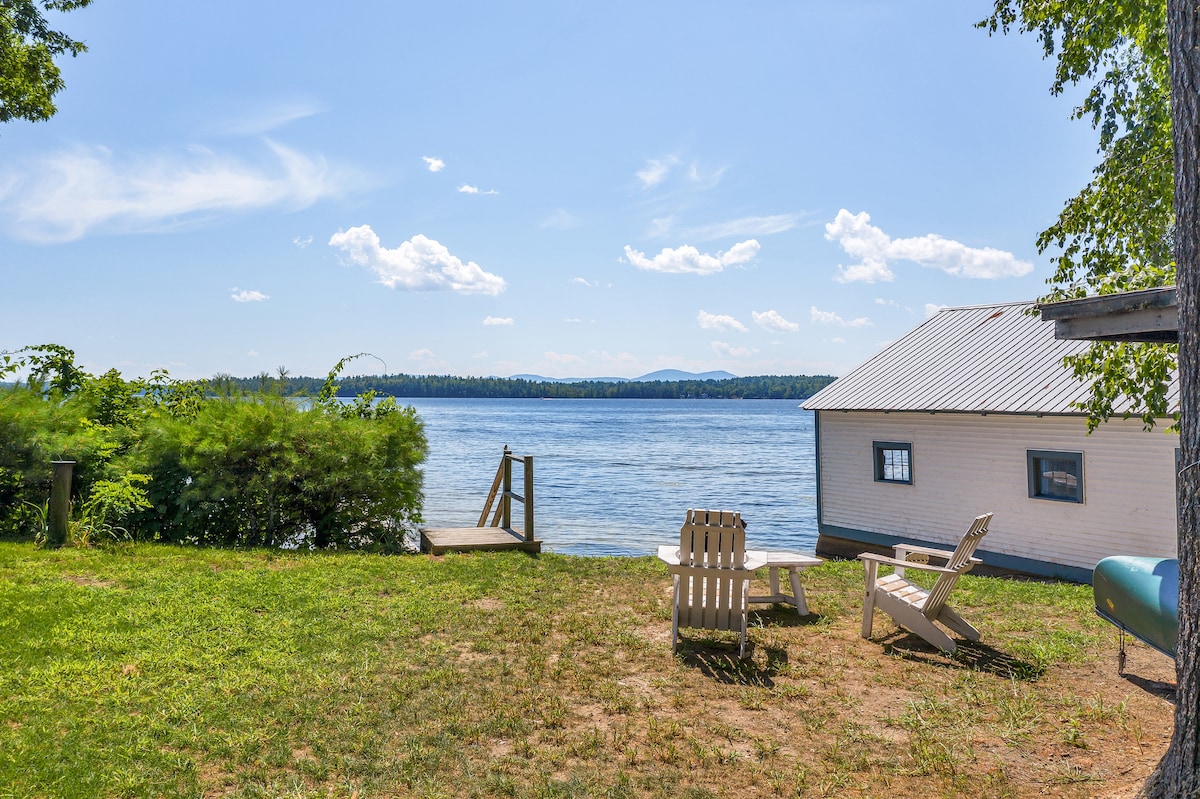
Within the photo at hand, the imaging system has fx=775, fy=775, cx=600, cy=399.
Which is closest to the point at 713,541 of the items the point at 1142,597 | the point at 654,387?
the point at 1142,597

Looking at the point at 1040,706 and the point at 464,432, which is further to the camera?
the point at 464,432

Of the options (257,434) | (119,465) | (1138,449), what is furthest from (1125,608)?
(119,465)

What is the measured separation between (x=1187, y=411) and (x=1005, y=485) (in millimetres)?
11634

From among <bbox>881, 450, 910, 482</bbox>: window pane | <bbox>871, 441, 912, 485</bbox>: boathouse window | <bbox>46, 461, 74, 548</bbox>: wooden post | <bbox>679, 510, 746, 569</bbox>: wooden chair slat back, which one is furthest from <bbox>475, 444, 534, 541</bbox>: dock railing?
<bbox>881, 450, 910, 482</bbox>: window pane

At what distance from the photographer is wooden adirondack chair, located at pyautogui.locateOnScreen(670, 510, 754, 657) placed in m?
6.40

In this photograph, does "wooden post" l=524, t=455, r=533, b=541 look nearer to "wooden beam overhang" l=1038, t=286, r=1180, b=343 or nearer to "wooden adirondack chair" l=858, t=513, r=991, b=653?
"wooden adirondack chair" l=858, t=513, r=991, b=653

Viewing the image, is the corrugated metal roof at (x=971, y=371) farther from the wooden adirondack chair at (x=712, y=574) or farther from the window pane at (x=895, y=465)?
the wooden adirondack chair at (x=712, y=574)

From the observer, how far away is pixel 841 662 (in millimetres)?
6027

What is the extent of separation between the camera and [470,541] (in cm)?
1080

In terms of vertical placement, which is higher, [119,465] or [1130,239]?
[1130,239]

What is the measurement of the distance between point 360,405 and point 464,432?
234 feet

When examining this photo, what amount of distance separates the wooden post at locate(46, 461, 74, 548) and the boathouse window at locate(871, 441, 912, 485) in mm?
13875

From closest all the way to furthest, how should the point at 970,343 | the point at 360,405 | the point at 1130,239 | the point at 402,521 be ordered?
the point at 1130,239 < the point at 402,521 < the point at 360,405 < the point at 970,343

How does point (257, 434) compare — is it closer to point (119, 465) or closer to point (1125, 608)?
point (119, 465)
